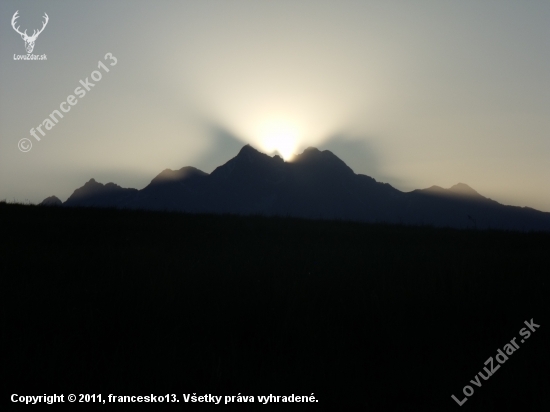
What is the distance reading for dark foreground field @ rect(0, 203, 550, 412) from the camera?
3.01m

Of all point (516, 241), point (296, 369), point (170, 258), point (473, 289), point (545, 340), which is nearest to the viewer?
point (296, 369)

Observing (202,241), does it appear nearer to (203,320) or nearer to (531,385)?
(203,320)


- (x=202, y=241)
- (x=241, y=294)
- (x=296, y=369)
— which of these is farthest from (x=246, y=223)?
(x=296, y=369)

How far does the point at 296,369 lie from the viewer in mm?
3254

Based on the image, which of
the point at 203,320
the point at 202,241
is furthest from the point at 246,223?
the point at 203,320

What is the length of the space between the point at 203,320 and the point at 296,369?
1267 mm

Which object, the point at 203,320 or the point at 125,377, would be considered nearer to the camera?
the point at 125,377

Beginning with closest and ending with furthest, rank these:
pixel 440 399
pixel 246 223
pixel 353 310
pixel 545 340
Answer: pixel 440 399, pixel 545 340, pixel 353 310, pixel 246 223

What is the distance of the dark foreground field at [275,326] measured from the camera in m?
3.01

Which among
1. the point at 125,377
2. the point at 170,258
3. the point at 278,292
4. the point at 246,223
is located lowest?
the point at 125,377

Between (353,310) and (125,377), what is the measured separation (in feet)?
8.38

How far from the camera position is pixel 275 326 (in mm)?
3955

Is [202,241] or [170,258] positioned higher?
[202,241]

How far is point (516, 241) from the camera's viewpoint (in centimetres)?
1097
